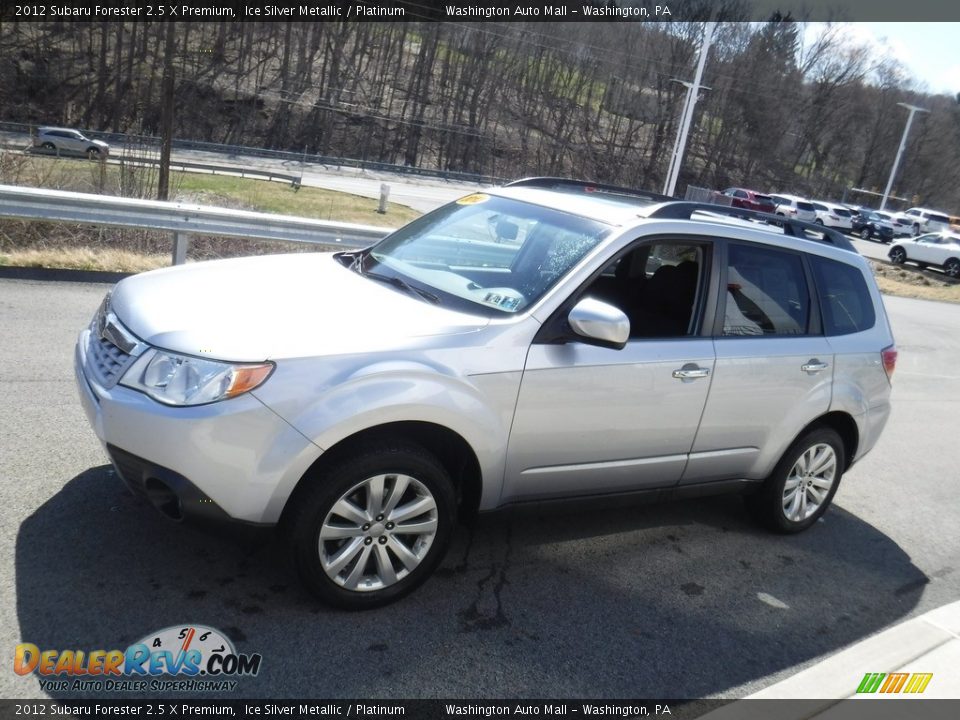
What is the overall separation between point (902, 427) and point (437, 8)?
60804 mm

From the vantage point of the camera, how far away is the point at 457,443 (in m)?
3.85

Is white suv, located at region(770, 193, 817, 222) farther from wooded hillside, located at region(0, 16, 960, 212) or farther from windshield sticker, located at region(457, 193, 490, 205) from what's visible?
windshield sticker, located at region(457, 193, 490, 205)

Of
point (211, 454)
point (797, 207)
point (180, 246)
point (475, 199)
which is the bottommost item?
point (797, 207)

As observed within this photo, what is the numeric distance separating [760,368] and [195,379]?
3032 mm

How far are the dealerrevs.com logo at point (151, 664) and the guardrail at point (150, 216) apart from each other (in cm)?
723

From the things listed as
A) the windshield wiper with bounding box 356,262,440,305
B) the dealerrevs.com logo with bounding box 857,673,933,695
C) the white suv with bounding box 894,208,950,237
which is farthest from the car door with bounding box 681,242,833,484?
the white suv with bounding box 894,208,950,237

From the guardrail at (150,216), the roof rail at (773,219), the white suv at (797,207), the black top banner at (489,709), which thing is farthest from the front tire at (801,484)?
the white suv at (797,207)

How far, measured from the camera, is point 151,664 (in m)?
3.14

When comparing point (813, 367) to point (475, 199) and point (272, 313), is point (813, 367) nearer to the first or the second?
point (475, 199)

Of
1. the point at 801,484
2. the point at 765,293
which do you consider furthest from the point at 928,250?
the point at 765,293

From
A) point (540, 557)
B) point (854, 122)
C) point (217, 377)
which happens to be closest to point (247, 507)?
point (217, 377)

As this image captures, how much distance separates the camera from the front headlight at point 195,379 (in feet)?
10.8

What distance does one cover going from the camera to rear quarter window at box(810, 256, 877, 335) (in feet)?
17.3

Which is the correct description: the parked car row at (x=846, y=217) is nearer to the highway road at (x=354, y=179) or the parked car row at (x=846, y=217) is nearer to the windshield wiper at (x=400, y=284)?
the highway road at (x=354, y=179)
